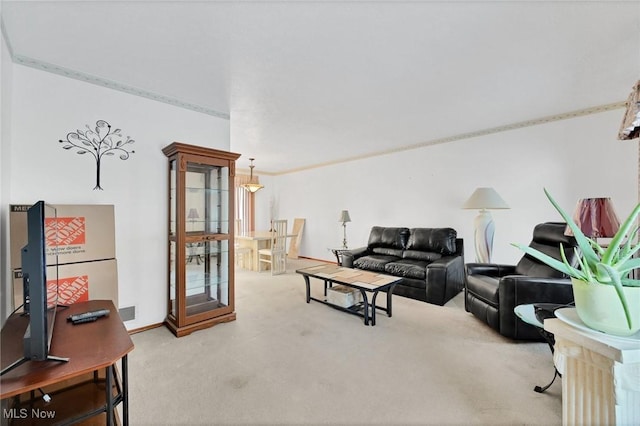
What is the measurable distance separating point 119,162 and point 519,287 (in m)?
4.04

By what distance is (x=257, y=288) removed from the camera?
438 centimetres

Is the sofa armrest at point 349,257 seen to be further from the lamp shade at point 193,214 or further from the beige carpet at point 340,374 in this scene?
the lamp shade at point 193,214

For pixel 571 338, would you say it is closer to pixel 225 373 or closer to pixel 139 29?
pixel 225 373

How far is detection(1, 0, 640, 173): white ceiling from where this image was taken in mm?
1696

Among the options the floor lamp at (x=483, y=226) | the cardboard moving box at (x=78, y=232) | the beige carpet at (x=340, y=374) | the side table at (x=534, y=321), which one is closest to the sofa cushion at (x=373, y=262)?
the beige carpet at (x=340, y=374)

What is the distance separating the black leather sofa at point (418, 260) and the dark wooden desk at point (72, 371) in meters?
3.35

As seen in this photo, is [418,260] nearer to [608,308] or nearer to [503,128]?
[503,128]

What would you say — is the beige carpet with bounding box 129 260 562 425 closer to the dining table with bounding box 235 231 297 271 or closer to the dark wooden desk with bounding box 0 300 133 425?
the dark wooden desk with bounding box 0 300 133 425

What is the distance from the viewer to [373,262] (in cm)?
428

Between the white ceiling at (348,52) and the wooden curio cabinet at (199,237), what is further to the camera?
the wooden curio cabinet at (199,237)

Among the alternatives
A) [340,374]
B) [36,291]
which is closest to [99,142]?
[36,291]

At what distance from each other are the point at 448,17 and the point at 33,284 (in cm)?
262

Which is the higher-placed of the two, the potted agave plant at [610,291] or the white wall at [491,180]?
the white wall at [491,180]

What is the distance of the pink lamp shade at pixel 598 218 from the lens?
80.0 inches
